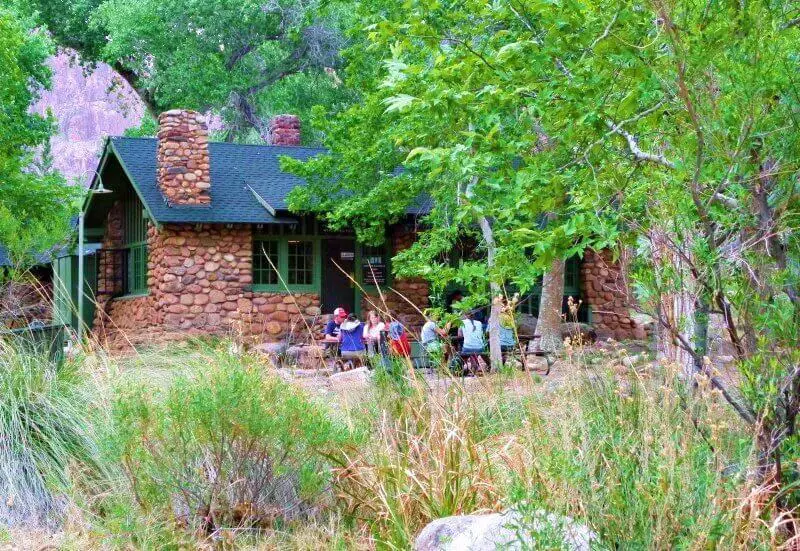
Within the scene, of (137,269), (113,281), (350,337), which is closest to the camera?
(350,337)

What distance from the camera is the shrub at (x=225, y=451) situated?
5.89 metres

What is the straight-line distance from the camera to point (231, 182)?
21766 millimetres

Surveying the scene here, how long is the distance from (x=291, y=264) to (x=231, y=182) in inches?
80.2

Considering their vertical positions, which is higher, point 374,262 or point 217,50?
point 217,50

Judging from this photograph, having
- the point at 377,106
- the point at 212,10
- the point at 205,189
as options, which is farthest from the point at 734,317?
the point at 212,10

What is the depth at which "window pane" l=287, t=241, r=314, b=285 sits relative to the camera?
70.7ft

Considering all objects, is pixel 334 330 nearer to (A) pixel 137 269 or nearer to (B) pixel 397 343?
(A) pixel 137 269

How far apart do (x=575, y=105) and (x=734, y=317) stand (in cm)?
132

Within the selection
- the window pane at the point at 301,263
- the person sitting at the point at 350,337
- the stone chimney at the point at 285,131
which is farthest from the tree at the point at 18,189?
the person sitting at the point at 350,337

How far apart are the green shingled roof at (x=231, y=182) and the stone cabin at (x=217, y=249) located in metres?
0.02

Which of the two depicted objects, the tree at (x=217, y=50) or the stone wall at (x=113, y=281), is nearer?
the stone wall at (x=113, y=281)

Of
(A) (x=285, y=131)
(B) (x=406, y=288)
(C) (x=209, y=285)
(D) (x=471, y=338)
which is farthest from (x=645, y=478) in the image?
(A) (x=285, y=131)

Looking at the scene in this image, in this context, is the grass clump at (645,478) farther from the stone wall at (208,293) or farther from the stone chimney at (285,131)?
the stone chimney at (285,131)

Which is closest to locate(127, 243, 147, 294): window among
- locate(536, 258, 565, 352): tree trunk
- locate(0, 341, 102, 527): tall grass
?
locate(536, 258, 565, 352): tree trunk
